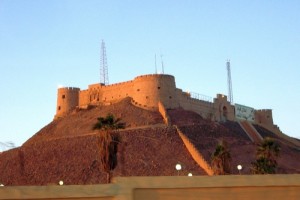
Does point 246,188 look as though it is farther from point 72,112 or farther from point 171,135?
point 72,112

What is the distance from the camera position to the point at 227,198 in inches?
401

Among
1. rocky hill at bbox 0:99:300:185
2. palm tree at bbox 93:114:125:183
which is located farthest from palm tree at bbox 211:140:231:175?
rocky hill at bbox 0:99:300:185

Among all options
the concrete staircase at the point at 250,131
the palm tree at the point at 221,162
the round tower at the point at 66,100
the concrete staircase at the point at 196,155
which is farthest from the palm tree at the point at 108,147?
the round tower at the point at 66,100

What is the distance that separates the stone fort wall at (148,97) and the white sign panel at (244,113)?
166 cm

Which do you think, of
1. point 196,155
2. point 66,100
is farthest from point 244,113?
point 196,155

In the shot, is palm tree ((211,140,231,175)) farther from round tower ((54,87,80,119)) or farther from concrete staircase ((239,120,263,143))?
round tower ((54,87,80,119))

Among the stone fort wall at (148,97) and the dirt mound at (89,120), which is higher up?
the stone fort wall at (148,97)

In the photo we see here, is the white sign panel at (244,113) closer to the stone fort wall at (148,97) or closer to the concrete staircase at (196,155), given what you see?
the stone fort wall at (148,97)

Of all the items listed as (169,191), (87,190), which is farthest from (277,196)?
(87,190)

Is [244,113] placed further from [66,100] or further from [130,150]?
[130,150]

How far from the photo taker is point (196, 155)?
55812 millimetres

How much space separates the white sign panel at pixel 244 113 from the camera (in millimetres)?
84994

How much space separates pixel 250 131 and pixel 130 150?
84.7 ft

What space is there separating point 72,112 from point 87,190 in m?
70.2
